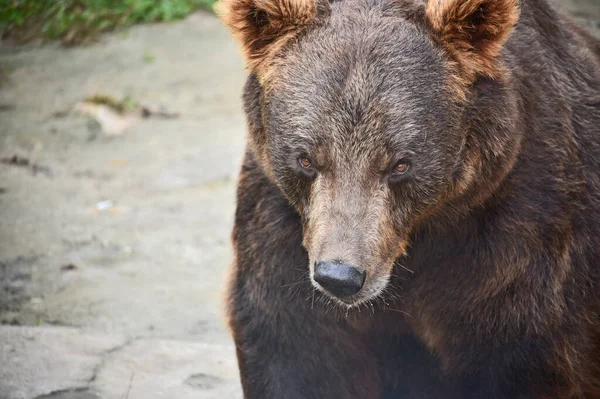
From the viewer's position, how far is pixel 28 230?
780 centimetres

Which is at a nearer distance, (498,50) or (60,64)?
(498,50)

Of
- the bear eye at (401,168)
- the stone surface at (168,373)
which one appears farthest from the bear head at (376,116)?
the stone surface at (168,373)

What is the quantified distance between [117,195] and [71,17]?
3887mm

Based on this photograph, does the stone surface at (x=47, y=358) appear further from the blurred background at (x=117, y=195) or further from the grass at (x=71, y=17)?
the grass at (x=71, y=17)

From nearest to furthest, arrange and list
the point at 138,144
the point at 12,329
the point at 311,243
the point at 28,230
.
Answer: the point at 311,243 < the point at 12,329 < the point at 28,230 < the point at 138,144

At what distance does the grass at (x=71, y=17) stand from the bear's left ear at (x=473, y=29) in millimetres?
8295

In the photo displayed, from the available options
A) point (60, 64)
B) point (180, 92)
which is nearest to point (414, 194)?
point (180, 92)

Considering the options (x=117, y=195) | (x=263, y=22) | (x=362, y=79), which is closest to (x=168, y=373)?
(x=263, y=22)

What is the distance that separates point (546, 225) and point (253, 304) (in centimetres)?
141

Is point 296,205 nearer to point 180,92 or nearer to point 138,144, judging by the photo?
point 138,144

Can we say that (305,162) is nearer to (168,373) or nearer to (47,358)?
(168,373)

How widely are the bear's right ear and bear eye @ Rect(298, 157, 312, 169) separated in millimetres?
485

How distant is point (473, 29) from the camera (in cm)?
406

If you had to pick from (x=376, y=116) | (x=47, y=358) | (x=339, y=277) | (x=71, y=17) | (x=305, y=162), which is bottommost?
(x=71, y=17)
